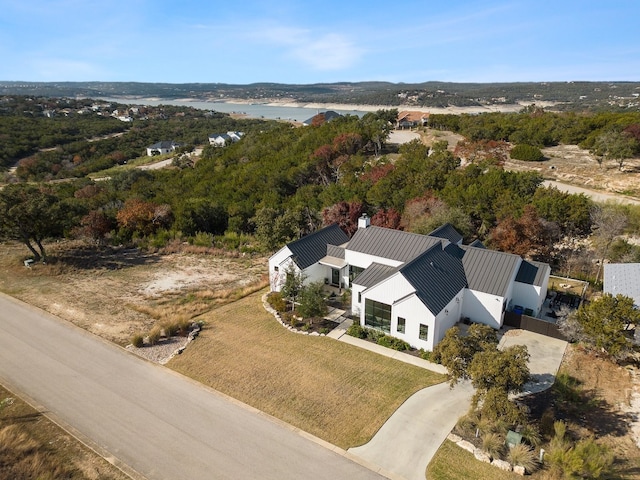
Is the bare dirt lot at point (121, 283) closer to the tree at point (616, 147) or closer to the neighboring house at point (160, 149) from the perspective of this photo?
the tree at point (616, 147)

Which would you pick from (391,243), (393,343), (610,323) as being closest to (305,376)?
(393,343)

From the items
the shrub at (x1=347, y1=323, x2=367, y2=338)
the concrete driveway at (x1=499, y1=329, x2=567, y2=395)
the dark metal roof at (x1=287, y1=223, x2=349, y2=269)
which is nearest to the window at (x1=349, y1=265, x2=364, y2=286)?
the dark metal roof at (x1=287, y1=223, x2=349, y2=269)

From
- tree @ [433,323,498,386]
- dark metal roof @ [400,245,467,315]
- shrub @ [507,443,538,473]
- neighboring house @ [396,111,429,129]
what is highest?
neighboring house @ [396,111,429,129]

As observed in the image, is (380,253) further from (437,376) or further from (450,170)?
(450,170)

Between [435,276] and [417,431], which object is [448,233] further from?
[417,431]

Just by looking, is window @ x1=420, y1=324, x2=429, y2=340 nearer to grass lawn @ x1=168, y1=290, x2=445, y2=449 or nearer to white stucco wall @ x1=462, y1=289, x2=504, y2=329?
grass lawn @ x1=168, y1=290, x2=445, y2=449

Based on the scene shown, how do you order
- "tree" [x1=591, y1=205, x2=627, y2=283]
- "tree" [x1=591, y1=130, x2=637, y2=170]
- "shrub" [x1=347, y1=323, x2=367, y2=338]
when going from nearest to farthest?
"shrub" [x1=347, y1=323, x2=367, y2=338] → "tree" [x1=591, y1=205, x2=627, y2=283] → "tree" [x1=591, y1=130, x2=637, y2=170]

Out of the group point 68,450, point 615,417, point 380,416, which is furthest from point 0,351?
point 615,417
